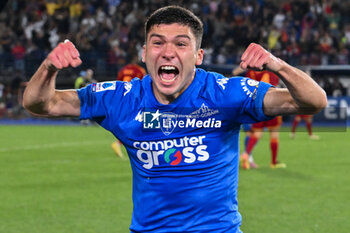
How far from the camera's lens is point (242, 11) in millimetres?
29609

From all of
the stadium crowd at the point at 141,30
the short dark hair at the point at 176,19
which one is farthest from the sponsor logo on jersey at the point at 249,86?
the stadium crowd at the point at 141,30

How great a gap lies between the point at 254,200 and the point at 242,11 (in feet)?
71.6

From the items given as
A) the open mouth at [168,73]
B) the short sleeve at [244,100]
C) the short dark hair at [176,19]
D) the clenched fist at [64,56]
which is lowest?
the short sleeve at [244,100]

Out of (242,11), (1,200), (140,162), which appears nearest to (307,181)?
(1,200)

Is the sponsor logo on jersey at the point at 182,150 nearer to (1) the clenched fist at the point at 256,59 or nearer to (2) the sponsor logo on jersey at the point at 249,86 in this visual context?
(2) the sponsor logo on jersey at the point at 249,86

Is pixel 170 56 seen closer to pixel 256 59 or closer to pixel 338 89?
pixel 256 59

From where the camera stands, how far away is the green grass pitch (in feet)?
23.9

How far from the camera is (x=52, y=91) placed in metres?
3.36

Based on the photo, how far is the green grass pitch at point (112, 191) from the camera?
7270 millimetres

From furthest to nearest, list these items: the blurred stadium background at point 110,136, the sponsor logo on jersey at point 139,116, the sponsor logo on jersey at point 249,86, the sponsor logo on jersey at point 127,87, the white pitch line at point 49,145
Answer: the white pitch line at point 49,145 → the blurred stadium background at point 110,136 → the sponsor logo on jersey at point 127,87 → the sponsor logo on jersey at point 139,116 → the sponsor logo on jersey at point 249,86

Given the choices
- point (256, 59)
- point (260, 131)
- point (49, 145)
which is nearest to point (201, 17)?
point (49, 145)

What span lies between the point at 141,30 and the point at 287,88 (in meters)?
26.5

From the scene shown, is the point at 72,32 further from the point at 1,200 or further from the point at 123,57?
the point at 1,200

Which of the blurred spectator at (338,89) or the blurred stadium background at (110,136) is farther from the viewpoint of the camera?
the blurred spectator at (338,89)
